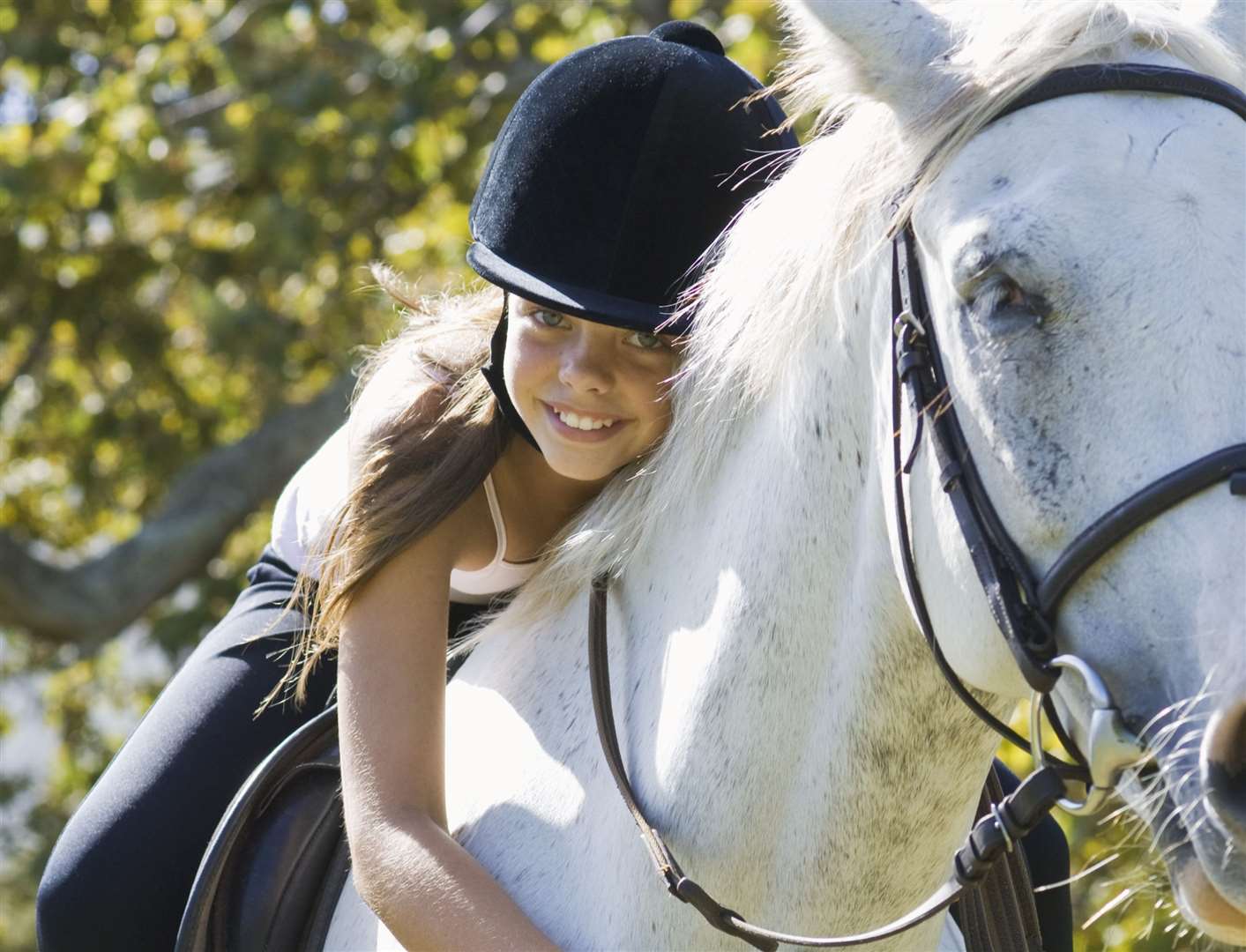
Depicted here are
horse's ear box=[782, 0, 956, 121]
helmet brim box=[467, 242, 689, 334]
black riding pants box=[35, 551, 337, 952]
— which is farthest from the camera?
black riding pants box=[35, 551, 337, 952]

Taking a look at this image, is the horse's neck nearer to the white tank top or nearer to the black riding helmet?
the black riding helmet

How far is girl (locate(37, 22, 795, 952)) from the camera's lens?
5.53 ft

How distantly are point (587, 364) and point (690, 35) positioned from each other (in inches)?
19.5

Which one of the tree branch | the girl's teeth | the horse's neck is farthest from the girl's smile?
the tree branch

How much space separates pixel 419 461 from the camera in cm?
186

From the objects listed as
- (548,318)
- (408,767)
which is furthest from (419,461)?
(408,767)

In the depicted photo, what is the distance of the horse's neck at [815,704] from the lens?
144 centimetres

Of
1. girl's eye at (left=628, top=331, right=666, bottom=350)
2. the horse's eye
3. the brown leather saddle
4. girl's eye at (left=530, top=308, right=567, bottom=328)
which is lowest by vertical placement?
the brown leather saddle

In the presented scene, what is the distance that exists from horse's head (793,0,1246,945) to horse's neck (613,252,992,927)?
0.12 meters

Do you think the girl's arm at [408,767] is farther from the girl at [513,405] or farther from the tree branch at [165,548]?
the tree branch at [165,548]

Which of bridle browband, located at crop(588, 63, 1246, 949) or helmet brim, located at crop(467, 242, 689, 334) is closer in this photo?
bridle browband, located at crop(588, 63, 1246, 949)

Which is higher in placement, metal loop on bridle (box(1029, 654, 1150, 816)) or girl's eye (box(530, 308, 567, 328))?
girl's eye (box(530, 308, 567, 328))

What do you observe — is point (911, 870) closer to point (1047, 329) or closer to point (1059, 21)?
point (1047, 329)

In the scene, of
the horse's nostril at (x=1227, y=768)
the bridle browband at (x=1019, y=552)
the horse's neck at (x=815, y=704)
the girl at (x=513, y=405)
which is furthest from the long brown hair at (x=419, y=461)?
the horse's nostril at (x=1227, y=768)
